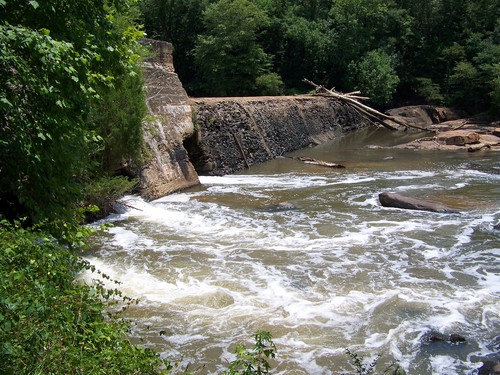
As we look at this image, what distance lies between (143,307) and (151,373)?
136 inches

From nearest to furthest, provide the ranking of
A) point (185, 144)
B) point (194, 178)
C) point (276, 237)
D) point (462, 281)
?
1. point (462, 281)
2. point (276, 237)
3. point (194, 178)
4. point (185, 144)

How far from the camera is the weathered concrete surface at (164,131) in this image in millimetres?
13672

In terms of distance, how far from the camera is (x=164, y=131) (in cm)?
1491

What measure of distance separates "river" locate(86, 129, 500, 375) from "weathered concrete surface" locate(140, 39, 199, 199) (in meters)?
0.55

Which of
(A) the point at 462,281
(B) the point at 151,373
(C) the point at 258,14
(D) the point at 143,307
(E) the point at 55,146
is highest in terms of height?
(C) the point at 258,14

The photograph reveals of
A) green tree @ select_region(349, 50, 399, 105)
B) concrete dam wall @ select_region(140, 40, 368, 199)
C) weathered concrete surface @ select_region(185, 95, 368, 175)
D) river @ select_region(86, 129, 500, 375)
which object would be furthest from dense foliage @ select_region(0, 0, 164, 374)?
green tree @ select_region(349, 50, 399, 105)

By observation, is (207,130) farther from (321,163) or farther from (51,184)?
(51,184)

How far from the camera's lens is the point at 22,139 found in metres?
4.74

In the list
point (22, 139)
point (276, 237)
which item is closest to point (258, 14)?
point (276, 237)

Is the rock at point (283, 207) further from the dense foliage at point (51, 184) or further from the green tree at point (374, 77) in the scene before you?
the green tree at point (374, 77)

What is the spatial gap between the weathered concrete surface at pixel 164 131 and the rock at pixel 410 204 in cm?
573

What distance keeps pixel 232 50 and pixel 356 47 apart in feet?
32.1

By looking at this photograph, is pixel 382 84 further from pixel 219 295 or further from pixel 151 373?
pixel 151 373

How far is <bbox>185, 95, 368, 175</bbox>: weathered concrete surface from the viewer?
17969 millimetres
